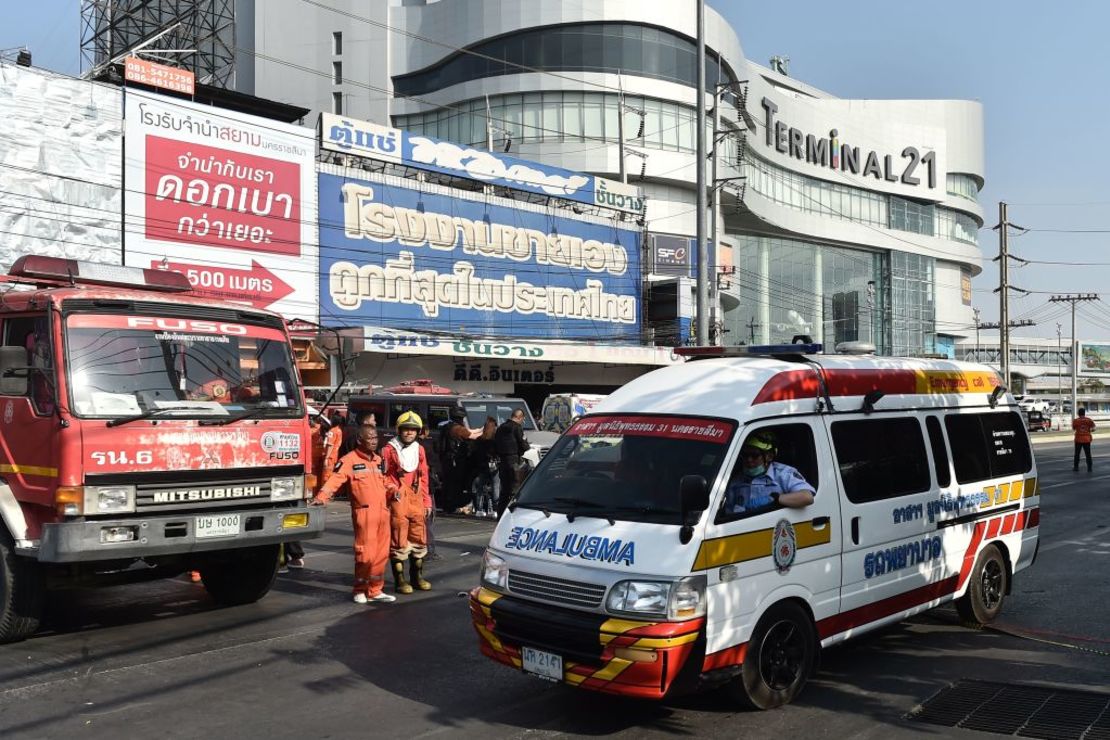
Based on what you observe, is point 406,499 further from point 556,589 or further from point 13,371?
point 556,589

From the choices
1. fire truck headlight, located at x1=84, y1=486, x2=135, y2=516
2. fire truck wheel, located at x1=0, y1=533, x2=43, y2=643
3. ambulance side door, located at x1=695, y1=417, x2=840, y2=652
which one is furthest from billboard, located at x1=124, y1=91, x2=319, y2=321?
ambulance side door, located at x1=695, y1=417, x2=840, y2=652

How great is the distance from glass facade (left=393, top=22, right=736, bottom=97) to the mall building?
0.28 ft

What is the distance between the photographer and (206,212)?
1241 inches

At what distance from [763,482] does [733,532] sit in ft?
1.72

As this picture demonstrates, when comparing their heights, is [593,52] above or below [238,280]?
above

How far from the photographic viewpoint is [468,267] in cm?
4038

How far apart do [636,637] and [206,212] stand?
29.6 metres

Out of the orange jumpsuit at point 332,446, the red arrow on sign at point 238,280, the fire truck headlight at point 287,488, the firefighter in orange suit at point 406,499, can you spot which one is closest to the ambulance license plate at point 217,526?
the fire truck headlight at point 287,488

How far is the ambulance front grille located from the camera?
17.8ft

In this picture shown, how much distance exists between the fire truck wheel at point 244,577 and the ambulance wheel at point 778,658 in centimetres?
506

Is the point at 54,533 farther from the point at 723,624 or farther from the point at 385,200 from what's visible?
the point at 385,200

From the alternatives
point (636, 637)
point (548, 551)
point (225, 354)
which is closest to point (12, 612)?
point (225, 354)

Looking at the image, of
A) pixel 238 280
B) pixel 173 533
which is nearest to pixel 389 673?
pixel 173 533

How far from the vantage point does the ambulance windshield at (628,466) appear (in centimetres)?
587
